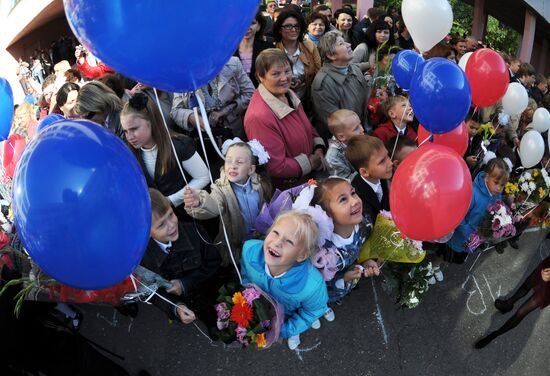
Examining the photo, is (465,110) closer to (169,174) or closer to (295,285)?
(295,285)

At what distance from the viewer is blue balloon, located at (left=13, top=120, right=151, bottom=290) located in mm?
1356

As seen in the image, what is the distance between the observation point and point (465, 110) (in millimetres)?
2537

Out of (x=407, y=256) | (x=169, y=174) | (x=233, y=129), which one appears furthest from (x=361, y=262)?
(x=233, y=129)

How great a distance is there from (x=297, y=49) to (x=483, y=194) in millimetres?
2111

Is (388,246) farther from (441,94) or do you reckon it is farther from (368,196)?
(441,94)

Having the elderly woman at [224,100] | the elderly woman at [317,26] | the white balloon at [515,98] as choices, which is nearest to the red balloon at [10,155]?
the elderly woman at [224,100]

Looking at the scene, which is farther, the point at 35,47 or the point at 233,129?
the point at 35,47

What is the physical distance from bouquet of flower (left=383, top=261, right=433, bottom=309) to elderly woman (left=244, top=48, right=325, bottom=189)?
93 cm

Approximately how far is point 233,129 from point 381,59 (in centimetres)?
214

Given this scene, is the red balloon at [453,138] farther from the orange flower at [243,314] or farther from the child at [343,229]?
the orange flower at [243,314]

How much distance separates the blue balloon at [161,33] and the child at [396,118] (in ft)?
6.31

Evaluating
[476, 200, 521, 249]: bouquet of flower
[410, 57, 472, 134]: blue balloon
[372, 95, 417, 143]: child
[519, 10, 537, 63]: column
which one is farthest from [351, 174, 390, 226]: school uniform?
[519, 10, 537, 63]: column

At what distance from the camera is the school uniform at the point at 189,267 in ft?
7.28

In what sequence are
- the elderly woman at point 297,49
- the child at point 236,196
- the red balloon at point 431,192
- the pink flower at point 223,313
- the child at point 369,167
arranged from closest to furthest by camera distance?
the red balloon at point 431,192 < the pink flower at point 223,313 < the child at point 236,196 < the child at point 369,167 < the elderly woman at point 297,49
